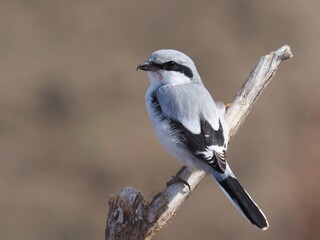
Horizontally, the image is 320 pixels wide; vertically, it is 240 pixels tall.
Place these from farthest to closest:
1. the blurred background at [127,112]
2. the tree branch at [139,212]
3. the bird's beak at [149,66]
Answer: the blurred background at [127,112], the bird's beak at [149,66], the tree branch at [139,212]

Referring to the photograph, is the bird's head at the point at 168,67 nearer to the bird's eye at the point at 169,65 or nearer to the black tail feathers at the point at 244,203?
the bird's eye at the point at 169,65

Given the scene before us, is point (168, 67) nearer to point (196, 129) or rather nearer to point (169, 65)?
point (169, 65)

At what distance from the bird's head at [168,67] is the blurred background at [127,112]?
1.90 meters

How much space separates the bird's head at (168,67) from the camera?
3.95m

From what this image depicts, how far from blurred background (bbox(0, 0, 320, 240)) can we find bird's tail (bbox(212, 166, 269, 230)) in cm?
A: 201

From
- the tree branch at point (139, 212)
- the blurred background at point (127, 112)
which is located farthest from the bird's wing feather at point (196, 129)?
the blurred background at point (127, 112)

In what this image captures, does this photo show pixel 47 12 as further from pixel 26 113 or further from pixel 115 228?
pixel 115 228

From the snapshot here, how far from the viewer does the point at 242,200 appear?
11.1 feet

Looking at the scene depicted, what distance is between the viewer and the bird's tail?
329cm

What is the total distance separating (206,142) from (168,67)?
0.54 metres


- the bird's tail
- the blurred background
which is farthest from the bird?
the blurred background

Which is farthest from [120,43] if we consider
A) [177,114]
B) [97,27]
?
[177,114]

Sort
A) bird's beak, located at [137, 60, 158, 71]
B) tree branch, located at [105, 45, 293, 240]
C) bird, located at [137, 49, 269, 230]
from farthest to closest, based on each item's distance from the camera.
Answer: bird's beak, located at [137, 60, 158, 71]
bird, located at [137, 49, 269, 230]
tree branch, located at [105, 45, 293, 240]

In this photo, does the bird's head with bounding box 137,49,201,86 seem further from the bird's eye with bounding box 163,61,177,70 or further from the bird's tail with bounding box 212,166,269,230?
the bird's tail with bounding box 212,166,269,230
